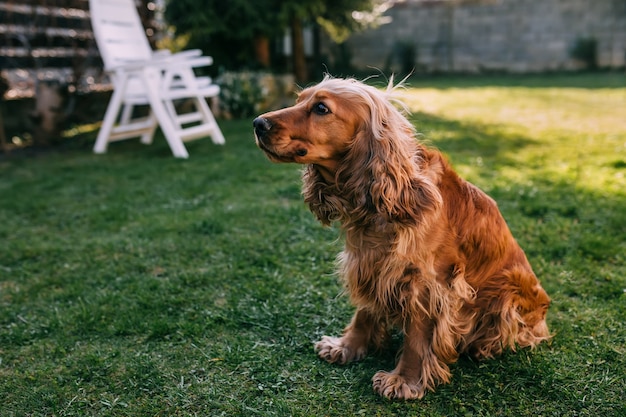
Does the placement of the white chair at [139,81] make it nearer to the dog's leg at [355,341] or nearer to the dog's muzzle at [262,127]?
the dog's leg at [355,341]

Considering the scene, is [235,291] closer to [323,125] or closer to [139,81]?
[323,125]

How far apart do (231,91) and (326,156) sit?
6.56 meters

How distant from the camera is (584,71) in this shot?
13984mm

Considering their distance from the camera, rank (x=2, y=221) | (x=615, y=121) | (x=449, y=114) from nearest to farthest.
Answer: (x=2, y=221), (x=615, y=121), (x=449, y=114)

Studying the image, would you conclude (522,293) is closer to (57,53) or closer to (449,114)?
(449,114)

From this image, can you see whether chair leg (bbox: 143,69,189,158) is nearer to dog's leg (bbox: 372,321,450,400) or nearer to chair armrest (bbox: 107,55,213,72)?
chair armrest (bbox: 107,55,213,72)

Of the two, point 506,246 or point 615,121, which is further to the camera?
point 615,121

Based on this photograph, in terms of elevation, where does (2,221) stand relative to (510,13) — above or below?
below

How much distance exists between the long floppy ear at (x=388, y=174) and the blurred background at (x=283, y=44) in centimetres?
63

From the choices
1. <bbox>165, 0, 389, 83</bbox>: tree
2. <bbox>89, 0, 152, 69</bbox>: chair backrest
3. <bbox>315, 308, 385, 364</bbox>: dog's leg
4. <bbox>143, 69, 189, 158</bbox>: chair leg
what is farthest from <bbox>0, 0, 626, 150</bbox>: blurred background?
<bbox>143, 69, 189, 158</bbox>: chair leg

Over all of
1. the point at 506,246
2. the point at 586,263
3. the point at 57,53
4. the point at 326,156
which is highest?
the point at 57,53

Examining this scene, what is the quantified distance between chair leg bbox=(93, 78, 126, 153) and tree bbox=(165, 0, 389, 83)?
291cm

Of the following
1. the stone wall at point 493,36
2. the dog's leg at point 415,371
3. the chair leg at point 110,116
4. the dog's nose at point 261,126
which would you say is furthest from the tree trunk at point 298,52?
the dog's leg at point 415,371

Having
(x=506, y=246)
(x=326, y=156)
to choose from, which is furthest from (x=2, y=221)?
(x=506, y=246)
